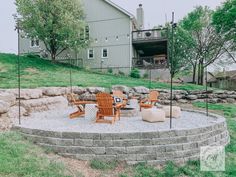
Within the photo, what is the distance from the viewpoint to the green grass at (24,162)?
11.8 feet

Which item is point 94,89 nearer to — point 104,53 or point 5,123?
point 5,123

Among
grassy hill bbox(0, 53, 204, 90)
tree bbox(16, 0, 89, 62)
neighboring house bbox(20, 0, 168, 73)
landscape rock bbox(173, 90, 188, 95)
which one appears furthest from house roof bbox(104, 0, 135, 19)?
landscape rock bbox(173, 90, 188, 95)

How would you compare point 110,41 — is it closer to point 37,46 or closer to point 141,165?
point 37,46

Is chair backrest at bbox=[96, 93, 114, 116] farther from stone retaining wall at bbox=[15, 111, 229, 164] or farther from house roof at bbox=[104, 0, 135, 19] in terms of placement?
house roof at bbox=[104, 0, 135, 19]

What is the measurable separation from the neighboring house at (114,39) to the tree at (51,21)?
2208mm

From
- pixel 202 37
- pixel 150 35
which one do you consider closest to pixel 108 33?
pixel 150 35

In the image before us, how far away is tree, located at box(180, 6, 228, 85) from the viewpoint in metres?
22.0

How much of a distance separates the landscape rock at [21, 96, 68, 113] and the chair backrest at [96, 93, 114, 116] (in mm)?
2684

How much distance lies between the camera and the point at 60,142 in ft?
15.3

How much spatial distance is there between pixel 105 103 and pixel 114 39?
1541 centimetres

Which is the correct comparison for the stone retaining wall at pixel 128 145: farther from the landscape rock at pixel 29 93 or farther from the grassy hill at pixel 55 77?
the grassy hill at pixel 55 77

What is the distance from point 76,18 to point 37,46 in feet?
19.4

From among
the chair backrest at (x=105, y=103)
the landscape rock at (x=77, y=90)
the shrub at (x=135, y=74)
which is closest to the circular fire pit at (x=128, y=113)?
the chair backrest at (x=105, y=103)

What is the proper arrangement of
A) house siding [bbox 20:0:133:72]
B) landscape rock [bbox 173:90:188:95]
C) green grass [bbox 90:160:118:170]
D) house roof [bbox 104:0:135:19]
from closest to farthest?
green grass [bbox 90:160:118:170]
landscape rock [bbox 173:90:188:95]
house roof [bbox 104:0:135:19]
house siding [bbox 20:0:133:72]
